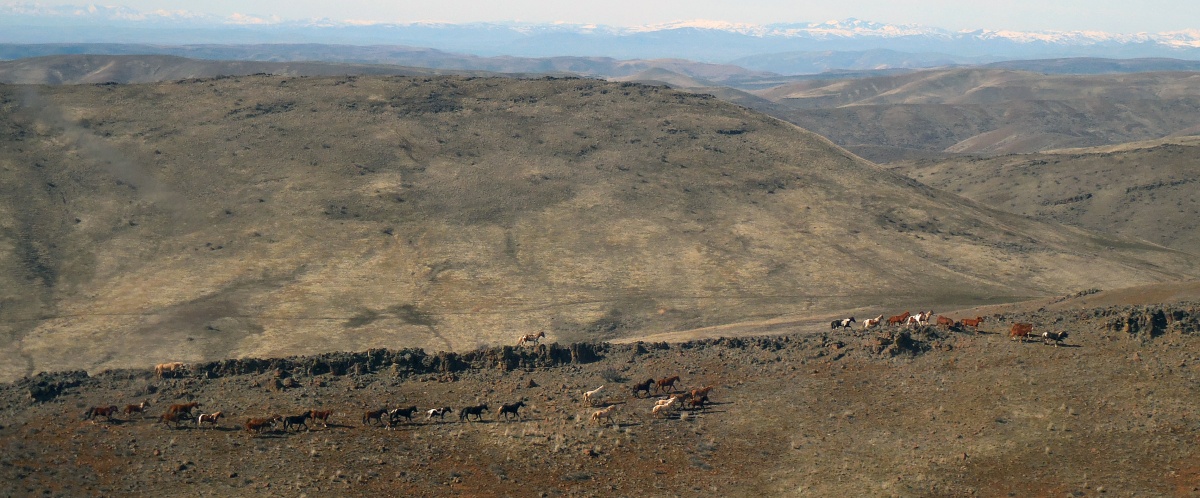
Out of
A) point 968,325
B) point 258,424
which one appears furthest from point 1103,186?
point 258,424

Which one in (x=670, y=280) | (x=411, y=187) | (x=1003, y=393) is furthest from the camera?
(x=411, y=187)

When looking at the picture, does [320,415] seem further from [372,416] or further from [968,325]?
[968,325]

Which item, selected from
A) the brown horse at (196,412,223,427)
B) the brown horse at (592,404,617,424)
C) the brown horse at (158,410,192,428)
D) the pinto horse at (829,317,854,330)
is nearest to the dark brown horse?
the brown horse at (196,412,223,427)

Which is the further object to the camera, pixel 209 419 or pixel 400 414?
pixel 400 414

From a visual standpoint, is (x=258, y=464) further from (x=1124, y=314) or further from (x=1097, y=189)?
(x=1097, y=189)

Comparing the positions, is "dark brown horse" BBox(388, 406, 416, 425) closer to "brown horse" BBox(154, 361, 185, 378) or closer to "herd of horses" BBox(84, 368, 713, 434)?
"herd of horses" BBox(84, 368, 713, 434)

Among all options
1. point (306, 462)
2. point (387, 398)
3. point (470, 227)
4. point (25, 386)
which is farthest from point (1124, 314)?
point (470, 227)
